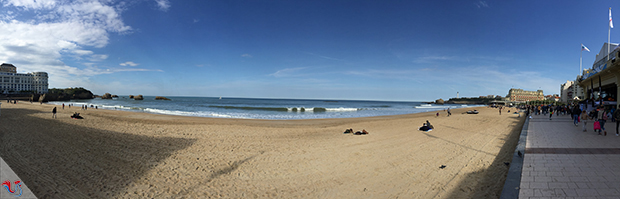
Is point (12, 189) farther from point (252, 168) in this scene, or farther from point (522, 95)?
point (522, 95)

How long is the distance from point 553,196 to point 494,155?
465 cm

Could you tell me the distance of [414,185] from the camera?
5121mm

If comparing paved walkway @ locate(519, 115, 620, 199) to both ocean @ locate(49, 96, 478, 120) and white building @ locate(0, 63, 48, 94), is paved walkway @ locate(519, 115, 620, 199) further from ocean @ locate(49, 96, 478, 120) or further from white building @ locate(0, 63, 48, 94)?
white building @ locate(0, 63, 48, 94)

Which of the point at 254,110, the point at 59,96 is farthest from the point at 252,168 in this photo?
the point at 59,96

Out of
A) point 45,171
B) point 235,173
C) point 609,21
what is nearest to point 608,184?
point 235,173

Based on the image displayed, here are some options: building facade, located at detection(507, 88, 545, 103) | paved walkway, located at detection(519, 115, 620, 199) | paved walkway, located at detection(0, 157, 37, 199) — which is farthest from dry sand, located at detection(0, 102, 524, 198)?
building facade, located at detection(507, 88, 545, 103)

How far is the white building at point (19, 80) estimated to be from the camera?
9238 centimetres

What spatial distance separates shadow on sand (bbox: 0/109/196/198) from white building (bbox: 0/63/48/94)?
131 meters

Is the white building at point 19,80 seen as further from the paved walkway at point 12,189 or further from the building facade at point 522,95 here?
the building facade at point 522,95

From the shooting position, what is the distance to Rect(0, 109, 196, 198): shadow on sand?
4.98 meters

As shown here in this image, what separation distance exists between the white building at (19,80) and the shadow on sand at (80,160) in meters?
131

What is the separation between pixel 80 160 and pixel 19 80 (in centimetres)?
14770

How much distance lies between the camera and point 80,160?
22.1 ft

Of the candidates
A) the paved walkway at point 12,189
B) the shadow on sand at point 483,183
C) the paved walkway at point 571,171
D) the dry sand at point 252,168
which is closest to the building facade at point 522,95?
the paved walkway at point 571,171
